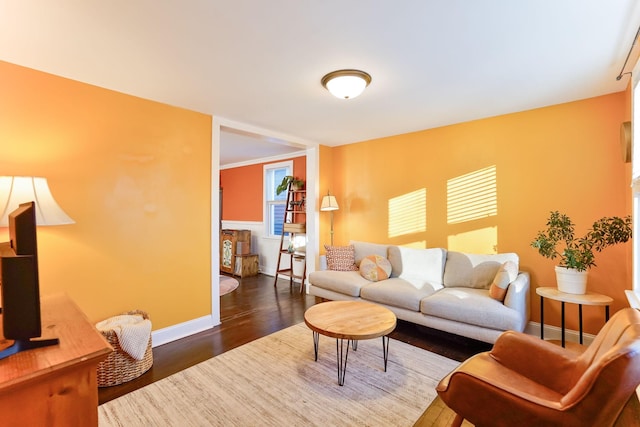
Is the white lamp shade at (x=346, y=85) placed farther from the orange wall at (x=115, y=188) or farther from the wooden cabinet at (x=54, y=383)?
the wooden cabinet at (x=54, y=383)

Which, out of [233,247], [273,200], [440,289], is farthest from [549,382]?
[233,247]

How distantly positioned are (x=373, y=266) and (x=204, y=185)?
2.14 m

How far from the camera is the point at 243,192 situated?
21.1 ft

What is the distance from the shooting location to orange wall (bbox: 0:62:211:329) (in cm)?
222

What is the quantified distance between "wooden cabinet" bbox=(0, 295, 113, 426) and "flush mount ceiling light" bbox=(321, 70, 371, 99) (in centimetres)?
212

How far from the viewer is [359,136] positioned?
4.24 m

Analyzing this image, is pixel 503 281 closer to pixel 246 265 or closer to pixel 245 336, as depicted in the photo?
pixel 245 336

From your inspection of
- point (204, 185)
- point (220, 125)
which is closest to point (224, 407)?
point (204, 185)

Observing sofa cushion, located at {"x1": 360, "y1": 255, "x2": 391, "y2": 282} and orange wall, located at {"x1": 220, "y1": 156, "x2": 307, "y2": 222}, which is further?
orange wall, located at {"x1": 220, "y1": 156, "x2": 307, "y2": 222}

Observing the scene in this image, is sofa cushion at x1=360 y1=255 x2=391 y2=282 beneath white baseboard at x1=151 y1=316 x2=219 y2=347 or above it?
above

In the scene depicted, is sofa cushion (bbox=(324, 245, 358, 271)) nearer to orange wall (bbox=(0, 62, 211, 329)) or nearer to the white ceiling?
Result: orange wall (bbox=(0, 62, 211, 329))

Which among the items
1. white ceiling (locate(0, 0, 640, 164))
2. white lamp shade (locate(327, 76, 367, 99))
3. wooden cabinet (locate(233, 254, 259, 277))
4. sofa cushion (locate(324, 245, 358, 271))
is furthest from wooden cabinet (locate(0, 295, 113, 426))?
wooden cabinet (locate(233, 254, 259, 277))

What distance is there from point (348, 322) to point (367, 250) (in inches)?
73.0

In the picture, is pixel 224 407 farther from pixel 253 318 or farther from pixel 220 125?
pixel 220 125
